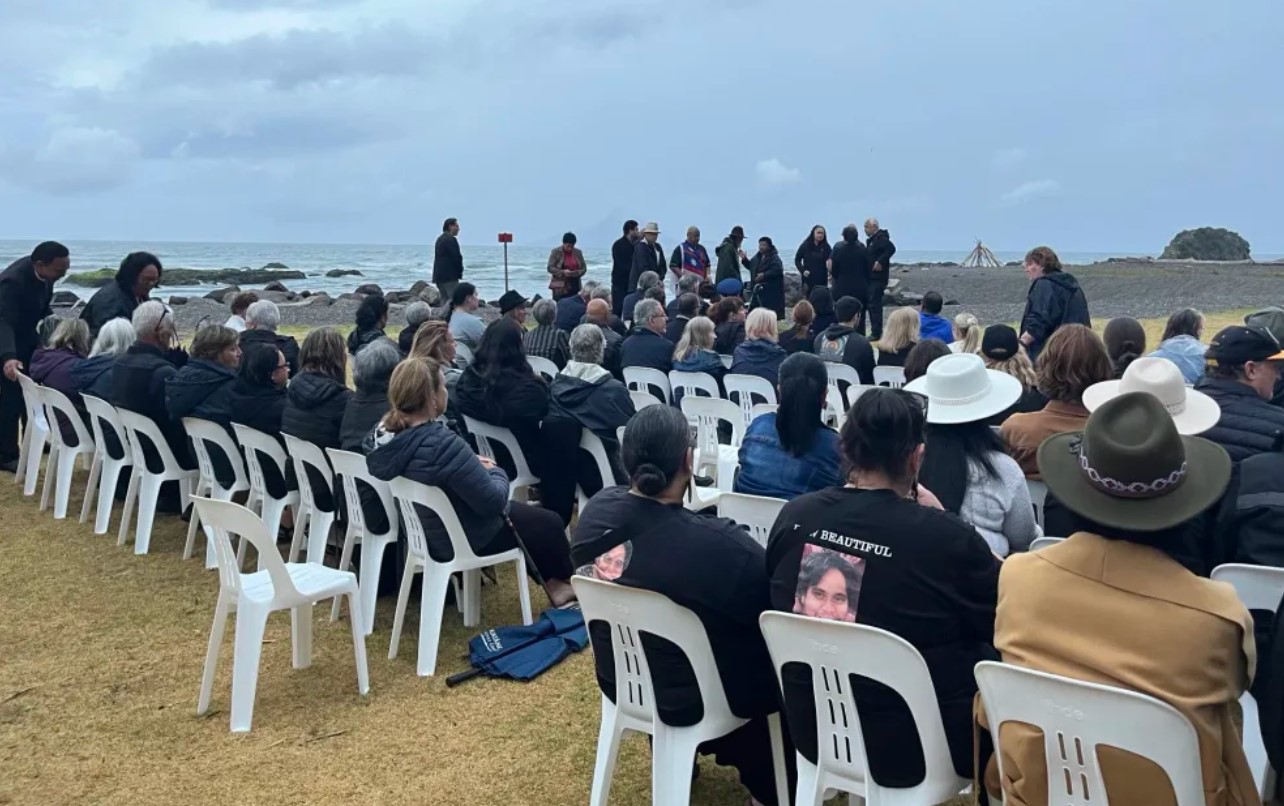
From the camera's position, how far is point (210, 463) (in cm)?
514

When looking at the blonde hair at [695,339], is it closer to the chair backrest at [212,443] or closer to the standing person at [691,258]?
the chair backrest at [212,443]

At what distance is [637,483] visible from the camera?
8.61 feet

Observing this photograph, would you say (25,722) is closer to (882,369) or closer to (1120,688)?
(1120,688)

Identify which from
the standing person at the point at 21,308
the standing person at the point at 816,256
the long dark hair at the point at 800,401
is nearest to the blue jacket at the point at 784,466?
the long dark hair at the point at 800,401

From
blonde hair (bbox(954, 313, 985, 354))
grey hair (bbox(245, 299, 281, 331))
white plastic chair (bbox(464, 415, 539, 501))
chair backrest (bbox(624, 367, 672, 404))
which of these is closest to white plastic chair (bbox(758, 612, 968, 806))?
white plastic chair (bbox(464, 415, 539, 501))

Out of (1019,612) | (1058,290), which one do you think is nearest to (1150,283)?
(1058,290)

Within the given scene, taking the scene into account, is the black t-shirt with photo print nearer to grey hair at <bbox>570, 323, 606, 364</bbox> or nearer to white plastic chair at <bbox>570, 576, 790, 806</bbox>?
white plastic chair at <bbox>570, 576, 790, 806</bbox>

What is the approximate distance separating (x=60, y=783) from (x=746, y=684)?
2.17m

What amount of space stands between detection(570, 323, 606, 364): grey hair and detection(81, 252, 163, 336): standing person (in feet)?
10.9

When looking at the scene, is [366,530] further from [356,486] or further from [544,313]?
[544,313]

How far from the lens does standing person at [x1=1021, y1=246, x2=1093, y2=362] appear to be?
6.82m

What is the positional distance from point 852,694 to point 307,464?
10.3ft

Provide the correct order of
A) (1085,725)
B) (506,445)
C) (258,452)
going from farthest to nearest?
(506,445) < (258,452) < (1085,725)

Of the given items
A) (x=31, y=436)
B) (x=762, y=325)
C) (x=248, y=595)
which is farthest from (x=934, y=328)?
(x=31, y=436)
